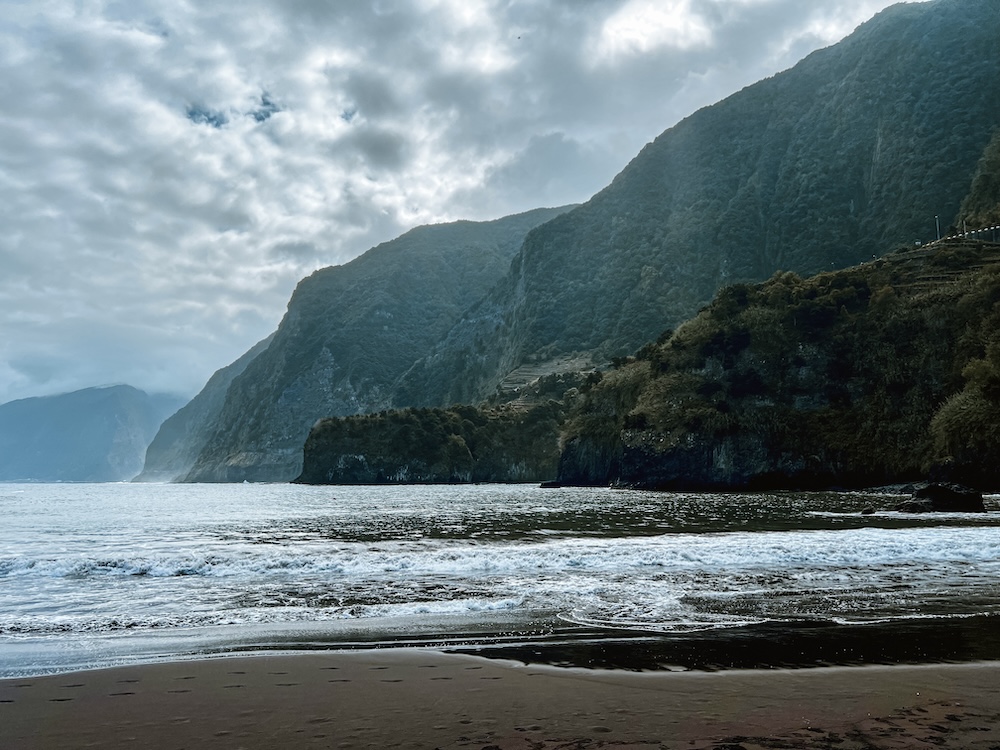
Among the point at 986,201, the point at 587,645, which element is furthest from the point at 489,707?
the point at 986,201

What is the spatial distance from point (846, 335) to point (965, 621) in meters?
96.8

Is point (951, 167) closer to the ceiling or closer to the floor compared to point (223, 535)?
closer to the ceiling

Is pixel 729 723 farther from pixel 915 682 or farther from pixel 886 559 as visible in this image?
pixel 886 559

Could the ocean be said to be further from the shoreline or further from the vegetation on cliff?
the vegetation on cliff

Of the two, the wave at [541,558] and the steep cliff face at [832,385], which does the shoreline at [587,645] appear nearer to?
the wave at [541,558]

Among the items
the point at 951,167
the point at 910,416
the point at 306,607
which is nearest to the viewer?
the point at 306,607

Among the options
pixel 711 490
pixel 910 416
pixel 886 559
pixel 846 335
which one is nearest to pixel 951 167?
pixel 846 335

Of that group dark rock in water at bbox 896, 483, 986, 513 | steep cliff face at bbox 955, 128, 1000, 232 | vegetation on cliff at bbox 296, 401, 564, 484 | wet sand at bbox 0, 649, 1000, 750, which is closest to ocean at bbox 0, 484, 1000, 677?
wet sand at bbox 0, 649, 1000, 750

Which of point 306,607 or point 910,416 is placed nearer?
point 306,607

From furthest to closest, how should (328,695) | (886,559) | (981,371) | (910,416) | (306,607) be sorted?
1. (910,416)
2. (981,371)
3. (886,559)
4. (306,607)
5. (328,695)

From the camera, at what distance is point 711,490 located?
96.9 m

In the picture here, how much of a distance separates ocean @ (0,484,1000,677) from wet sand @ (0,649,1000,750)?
3.60 feet

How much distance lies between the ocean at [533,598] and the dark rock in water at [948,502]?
1819 centimetres

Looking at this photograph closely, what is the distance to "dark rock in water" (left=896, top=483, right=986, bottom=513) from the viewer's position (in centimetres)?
4231
